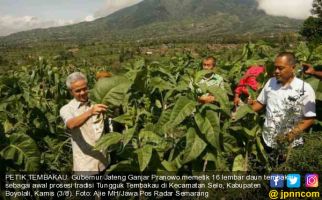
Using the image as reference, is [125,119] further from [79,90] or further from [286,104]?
[286,104]

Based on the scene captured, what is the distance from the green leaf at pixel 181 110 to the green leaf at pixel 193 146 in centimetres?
20

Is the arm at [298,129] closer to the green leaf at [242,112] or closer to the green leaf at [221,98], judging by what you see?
the green leaf at [242,112]

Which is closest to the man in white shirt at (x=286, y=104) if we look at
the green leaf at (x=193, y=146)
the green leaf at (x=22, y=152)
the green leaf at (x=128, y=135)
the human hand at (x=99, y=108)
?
→ the green leaf at (x=193, y=146)

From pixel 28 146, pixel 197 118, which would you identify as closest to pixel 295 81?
pixel 197 118

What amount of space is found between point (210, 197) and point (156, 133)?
2.68 feet

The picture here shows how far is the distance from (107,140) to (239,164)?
1382 mm

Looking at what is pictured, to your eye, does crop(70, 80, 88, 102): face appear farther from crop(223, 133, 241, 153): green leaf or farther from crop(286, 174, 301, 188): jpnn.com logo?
crop(286, 174, 301, 188): jpnn.com logo

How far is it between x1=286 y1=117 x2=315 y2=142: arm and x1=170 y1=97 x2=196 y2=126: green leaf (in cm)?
95

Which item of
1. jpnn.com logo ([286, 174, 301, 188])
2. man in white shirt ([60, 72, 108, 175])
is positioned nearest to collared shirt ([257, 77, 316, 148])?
jpnn.com logo ([286, 174, 301, 188])

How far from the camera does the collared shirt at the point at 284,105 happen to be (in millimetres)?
4371

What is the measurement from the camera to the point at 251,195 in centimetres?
427

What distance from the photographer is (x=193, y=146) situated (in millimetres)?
4262

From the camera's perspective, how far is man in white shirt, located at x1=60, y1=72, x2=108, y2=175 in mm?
4676

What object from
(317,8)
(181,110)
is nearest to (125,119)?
(181,110)
